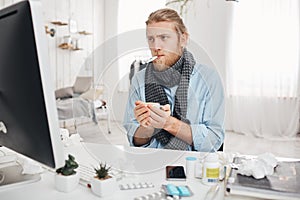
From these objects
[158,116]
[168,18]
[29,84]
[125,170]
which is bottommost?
[125,170]

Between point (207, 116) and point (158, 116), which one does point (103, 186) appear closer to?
point (158, 116)

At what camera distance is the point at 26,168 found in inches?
35.0

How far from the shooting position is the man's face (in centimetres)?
125

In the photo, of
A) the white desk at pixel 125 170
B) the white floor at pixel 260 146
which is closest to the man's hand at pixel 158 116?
the white desk at pixel 125 170

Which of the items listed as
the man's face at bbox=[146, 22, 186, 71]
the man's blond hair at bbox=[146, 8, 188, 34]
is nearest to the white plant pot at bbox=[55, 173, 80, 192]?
the man's face at bbox=[146, 22, 186, 71]

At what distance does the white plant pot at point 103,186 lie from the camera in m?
0.76

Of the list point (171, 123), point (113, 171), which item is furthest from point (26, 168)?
point (171, 123)

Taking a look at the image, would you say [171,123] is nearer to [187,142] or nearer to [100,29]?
[187,142]

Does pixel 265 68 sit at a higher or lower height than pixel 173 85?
lower

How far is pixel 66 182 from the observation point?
80 cm

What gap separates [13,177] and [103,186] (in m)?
0.30

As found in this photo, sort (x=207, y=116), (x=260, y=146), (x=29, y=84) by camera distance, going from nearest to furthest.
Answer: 1. (x=29, y=84)
2. (x=207, y=116)
3. (x=260, y=146)

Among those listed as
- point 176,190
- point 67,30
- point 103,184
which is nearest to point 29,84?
point 103,184

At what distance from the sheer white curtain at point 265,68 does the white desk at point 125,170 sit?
3.64 metres
